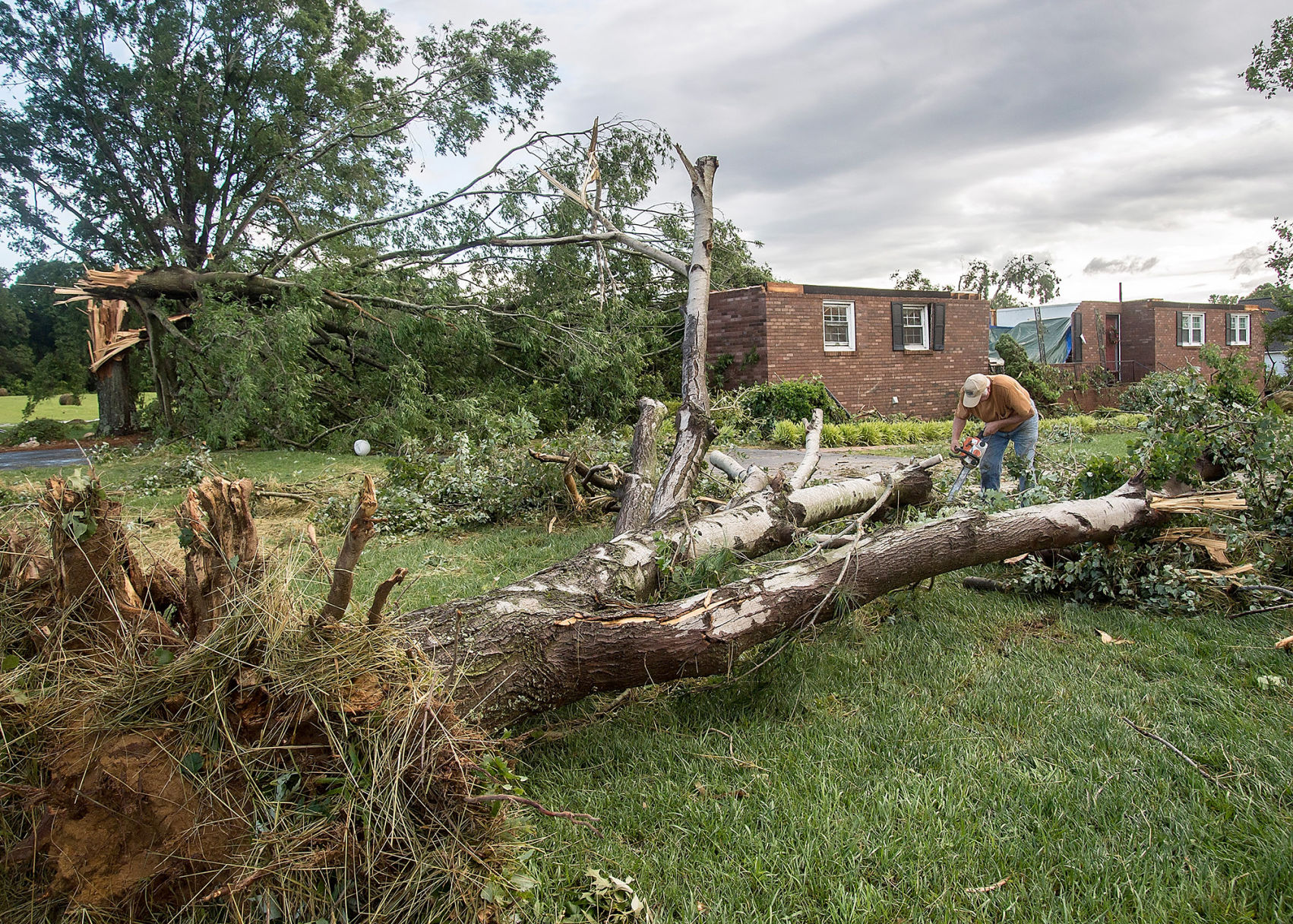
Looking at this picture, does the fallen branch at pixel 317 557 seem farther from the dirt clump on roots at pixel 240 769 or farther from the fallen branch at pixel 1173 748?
the fallen branch at pixel 1173 748

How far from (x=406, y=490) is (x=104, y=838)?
5612 millimetres

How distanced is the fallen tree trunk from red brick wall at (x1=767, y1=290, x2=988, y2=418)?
43.8ft

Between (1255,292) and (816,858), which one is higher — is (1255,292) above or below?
above

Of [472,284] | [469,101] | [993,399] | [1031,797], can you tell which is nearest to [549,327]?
[472,284]

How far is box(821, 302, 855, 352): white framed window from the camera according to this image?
1752 centimetres

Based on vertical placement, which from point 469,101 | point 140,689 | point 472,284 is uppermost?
point 469,101

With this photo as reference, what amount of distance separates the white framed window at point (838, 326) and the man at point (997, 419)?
36.3 feet

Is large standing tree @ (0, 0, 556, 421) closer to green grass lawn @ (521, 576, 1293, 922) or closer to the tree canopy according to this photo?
the tree canopy

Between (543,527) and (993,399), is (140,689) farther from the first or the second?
(993,399)

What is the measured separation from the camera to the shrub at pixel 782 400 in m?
14.8

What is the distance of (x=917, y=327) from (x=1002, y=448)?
43.6ft

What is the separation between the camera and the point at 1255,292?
119 ft

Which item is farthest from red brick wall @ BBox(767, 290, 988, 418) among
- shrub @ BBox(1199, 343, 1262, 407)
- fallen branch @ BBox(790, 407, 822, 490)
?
fallen branch @ BBox(790, 407, 822, 490)

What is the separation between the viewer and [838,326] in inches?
701
